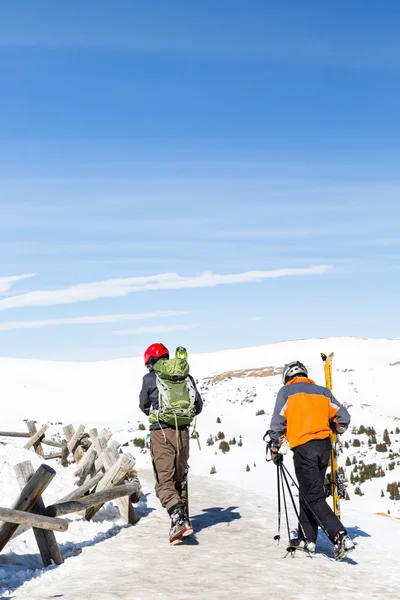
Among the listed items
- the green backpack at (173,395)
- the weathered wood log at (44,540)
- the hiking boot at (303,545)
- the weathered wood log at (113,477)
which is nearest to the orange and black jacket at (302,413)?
the hiking boot at (303,545)

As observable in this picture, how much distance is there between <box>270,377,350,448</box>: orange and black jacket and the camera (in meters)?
8.48

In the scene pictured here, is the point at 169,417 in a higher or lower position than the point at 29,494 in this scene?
higher

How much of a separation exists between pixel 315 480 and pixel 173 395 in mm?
2277

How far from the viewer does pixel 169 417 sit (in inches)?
377

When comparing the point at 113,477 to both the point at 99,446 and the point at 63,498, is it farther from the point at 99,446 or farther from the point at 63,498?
the point at 99,446

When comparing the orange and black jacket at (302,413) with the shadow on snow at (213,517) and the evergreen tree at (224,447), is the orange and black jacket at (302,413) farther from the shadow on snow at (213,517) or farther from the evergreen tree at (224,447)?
the evergreen tree at (224,447)

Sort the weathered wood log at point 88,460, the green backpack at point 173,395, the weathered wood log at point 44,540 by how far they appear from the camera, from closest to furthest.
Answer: the weathered wood log at point 44,540
the green backpack at point 173,395
the weathered wood log at point 88,460

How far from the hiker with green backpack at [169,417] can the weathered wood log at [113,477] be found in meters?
1.34

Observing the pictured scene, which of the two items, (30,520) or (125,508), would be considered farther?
(125,508)

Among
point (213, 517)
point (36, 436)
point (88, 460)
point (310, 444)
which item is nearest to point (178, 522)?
point (310, 444)

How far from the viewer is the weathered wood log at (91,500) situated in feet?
28.3

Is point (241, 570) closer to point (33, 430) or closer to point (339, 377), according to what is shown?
point (33, 430)

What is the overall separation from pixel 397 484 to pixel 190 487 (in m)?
5.88

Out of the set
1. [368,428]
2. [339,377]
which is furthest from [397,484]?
[339,377]
